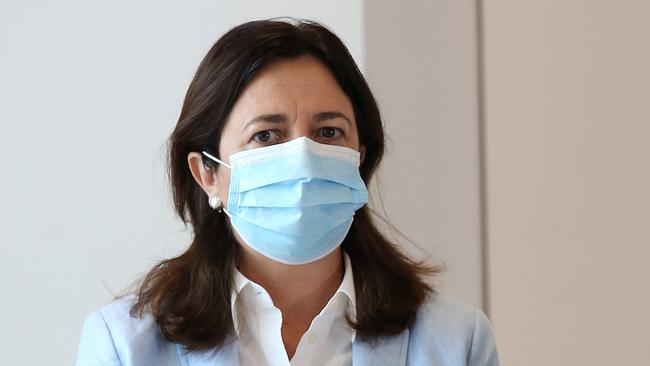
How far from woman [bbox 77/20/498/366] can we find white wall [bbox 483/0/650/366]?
0.76 m

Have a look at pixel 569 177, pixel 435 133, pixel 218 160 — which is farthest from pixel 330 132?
pixel 569 177

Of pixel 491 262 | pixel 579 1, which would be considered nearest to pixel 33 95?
pixel 491 262

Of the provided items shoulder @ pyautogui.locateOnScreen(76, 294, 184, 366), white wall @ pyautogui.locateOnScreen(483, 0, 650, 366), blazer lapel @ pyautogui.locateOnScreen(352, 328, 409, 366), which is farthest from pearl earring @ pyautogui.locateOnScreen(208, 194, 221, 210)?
white wall @ pyautogui.locateOnScreen(483, 0, 650, 366)

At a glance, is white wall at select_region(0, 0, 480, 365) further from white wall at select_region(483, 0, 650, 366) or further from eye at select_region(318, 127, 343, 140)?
eye at select_region(318, 127, 343, 140)

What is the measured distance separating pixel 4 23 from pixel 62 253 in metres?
0.60

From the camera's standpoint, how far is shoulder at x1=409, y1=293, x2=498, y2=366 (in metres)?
1.91

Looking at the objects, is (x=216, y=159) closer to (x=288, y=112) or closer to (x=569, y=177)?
(x=288, y=112)

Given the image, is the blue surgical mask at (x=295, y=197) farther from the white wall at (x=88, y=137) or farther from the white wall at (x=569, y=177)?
the white wall at (x=569, y=177)

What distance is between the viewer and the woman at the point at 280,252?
184cm

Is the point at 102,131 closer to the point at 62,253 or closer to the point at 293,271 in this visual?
the point at 62,253

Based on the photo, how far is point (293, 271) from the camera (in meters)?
1.92

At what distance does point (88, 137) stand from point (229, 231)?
0.70 m

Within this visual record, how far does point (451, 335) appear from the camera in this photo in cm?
193

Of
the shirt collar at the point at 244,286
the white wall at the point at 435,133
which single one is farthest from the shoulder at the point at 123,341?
the white wall at the point at 435,133
